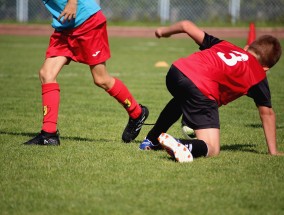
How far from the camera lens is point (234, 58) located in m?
5.50

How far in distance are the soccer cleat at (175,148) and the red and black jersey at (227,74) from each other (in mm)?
544

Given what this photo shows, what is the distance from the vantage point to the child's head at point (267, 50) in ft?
18.1

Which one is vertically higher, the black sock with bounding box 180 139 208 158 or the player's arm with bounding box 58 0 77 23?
the player's arm with bounding box 58 0 77 23

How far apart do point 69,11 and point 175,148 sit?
1.57 m

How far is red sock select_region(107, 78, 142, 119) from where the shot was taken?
20.7 feet

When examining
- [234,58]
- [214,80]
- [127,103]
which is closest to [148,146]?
[127,103]

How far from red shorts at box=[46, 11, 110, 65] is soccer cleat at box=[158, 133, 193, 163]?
1.31 m

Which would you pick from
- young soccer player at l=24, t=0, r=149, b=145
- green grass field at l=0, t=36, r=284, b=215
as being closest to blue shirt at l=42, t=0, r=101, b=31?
young soccer player at l=24, t=0, r=149, b=145

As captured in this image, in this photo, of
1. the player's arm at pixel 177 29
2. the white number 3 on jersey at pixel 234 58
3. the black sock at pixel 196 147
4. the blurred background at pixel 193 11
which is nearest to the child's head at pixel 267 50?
the white number 3 on jersey at pixel 234 58

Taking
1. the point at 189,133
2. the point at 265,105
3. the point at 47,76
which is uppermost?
the point at 265,105

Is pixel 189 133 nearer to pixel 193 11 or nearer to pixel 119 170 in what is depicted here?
pixel 119 170

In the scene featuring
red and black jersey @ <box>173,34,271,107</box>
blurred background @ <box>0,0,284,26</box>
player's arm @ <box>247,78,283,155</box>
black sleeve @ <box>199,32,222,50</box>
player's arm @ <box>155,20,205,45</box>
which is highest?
player's arm @ <box>155,20,205,45</box>

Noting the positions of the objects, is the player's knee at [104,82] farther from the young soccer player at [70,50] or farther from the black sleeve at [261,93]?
the black sleeve at [261,93]

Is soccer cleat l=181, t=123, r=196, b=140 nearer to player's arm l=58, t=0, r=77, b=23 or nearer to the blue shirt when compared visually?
the blue shirt
